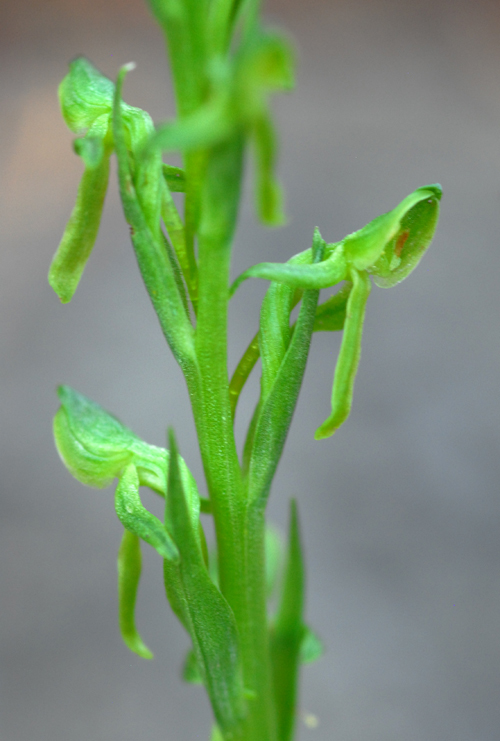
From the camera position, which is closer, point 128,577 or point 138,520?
point 138,520

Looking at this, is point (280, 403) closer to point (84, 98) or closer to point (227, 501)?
point (227, 501)

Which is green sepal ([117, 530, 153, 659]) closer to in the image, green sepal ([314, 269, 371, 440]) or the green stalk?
the green stalk

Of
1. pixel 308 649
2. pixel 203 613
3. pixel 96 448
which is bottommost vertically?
pixel 308 649

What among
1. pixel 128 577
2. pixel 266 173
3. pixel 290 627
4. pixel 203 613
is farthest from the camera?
pixel 290 627

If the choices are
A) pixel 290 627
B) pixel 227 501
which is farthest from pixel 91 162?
pixel 290 627

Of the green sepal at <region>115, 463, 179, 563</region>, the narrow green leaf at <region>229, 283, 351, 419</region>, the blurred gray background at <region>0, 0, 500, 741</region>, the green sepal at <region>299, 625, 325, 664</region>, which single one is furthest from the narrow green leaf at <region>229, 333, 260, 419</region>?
the blurred gray background at <region>0, 0, 500, 741</region>

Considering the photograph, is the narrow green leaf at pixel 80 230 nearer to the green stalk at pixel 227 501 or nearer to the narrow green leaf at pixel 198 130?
the green stalk at pixel 227 501
